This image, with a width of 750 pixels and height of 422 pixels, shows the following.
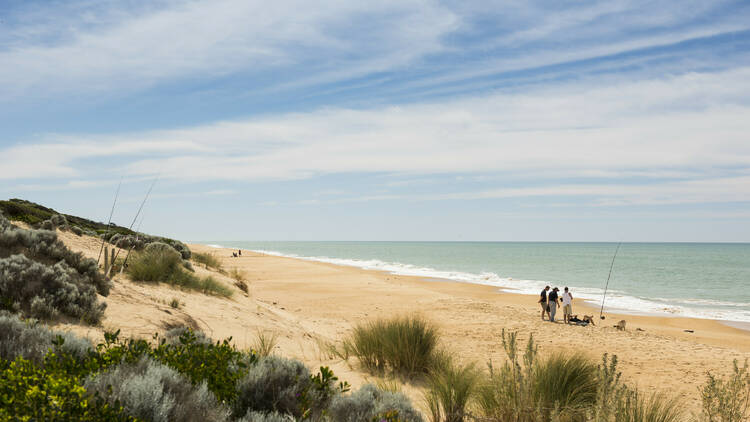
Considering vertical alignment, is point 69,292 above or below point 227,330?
above

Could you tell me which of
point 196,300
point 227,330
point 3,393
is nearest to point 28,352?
point 3,393

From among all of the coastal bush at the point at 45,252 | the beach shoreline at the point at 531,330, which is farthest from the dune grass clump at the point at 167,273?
the coastal bush at the point at 45,252

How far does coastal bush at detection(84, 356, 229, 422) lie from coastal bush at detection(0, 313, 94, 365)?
25.3 inches

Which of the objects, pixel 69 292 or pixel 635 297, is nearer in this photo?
pixel 69 292

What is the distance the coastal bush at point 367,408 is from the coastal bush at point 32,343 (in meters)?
2.07

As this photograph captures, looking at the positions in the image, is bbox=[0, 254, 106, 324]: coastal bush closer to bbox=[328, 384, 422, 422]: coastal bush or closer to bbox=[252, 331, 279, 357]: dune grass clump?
bbox=[252, 331, 279, 357]: dune grass clump

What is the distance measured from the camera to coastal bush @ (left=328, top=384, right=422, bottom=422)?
387 cm

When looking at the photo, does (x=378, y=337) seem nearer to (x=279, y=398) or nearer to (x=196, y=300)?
(x=279, y=398)

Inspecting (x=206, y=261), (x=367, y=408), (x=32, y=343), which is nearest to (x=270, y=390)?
(x=367, y=408)

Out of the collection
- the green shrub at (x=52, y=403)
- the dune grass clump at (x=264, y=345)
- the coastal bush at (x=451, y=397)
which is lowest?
the dune grass clump at (x=264, y=345)

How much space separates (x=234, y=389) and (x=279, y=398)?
391 millimetres

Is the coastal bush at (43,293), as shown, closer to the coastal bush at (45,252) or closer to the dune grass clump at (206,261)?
the coastal bush at (45,252)

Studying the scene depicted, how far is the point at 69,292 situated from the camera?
654 cm

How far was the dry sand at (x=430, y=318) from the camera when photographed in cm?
830
